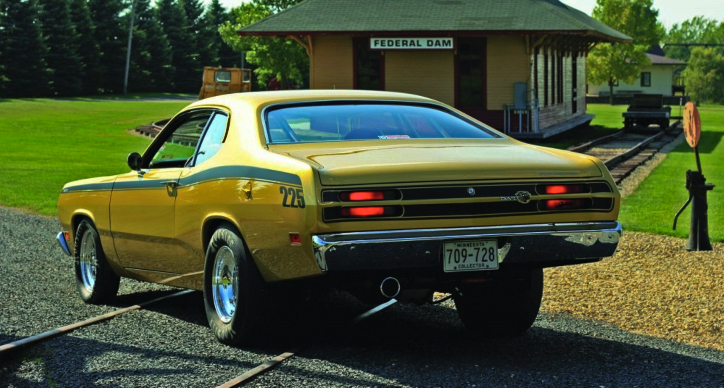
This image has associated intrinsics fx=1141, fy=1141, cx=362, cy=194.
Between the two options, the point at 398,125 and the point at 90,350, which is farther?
the point at 398,125

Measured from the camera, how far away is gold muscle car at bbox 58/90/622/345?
5.85 meters

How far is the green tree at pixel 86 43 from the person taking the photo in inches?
3452

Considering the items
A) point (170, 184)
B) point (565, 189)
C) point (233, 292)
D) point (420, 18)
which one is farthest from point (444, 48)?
point (565, 189)

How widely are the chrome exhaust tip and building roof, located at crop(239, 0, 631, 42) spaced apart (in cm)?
2784

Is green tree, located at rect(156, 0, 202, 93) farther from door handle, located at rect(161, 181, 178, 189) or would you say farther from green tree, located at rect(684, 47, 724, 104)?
door handle, located at rect(161, 181, 178, 189)

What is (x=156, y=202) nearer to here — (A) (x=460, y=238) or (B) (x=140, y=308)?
(B) (x=140, y=308)

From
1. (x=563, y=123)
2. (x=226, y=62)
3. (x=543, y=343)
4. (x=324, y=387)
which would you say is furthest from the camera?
(x=226, y=62)

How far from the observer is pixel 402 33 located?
36.0 meters

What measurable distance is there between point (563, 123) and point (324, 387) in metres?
36.6

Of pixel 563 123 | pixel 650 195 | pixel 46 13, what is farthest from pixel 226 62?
pixel 650 195

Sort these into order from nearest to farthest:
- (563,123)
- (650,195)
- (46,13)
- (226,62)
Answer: (650,195) < (563,123) < (46,13) < (226,62)

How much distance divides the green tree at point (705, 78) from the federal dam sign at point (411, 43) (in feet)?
315

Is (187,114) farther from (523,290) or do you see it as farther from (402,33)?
(402,33)

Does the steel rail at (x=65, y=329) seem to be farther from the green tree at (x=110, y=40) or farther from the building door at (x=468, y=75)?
the green tree at (x=110, y=40)
